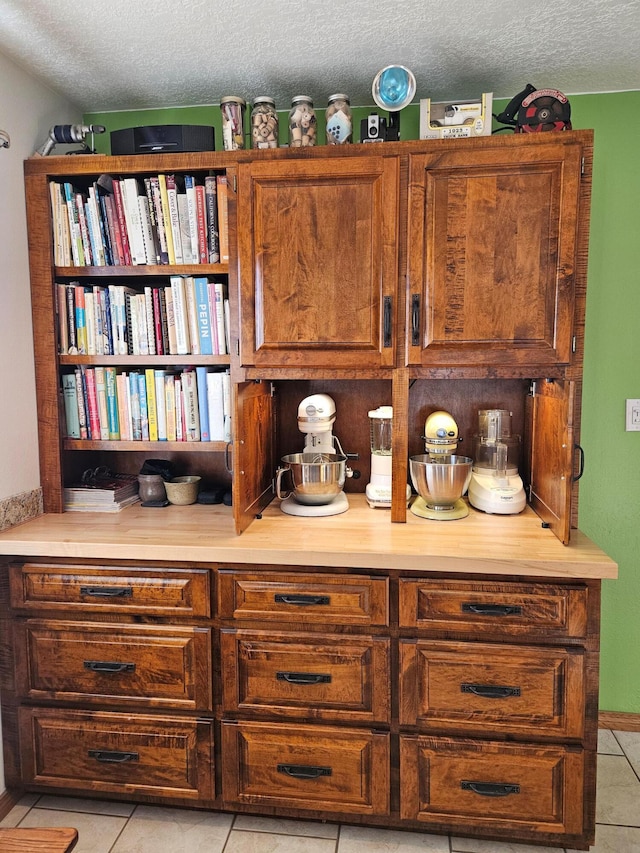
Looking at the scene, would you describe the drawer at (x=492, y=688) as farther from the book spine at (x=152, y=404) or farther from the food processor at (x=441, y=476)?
the book spine at (x=152, y=404)

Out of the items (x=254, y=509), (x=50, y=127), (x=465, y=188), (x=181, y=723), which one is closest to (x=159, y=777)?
(x=181, y=723)

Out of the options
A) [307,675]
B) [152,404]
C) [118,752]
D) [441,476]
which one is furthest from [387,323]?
[118,752]

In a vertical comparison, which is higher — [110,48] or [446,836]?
[110,48]

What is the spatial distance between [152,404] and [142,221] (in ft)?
2.22

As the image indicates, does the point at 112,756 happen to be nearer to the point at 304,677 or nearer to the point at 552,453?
the point at 304,677

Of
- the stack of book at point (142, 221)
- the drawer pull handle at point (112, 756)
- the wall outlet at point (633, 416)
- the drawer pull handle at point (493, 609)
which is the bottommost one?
the drawer pull handle at point (112, 756)

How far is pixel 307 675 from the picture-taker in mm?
1836

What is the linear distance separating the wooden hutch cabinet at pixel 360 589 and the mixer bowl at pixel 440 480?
0.10m

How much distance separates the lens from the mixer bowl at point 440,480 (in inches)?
81.8

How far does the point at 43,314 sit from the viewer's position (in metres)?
2.19

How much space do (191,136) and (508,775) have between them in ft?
7.69

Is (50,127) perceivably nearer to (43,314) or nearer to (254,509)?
(43,314)

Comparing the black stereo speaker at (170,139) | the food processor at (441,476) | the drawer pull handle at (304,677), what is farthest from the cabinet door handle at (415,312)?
the drawer pull handle at (304,677)

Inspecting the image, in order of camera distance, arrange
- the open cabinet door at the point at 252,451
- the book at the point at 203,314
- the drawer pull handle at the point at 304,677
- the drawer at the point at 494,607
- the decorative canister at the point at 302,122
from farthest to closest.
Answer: the book at the point at 203,314 < the decorative canister at the point at 302,122 < the open cabinet door at the point at 252,451 < the drawer pull handle at the point at 304,677 < the drawer at the point at 494,607
